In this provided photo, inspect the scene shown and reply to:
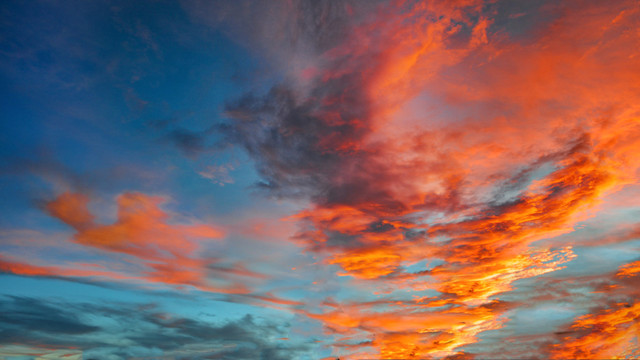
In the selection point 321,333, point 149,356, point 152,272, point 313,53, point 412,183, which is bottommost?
point 149,356

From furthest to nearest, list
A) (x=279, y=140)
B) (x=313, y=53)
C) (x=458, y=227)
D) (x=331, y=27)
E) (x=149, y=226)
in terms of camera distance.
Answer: (x=458, y=227)
(x=149, y=226)
(x=279, y=140)
(x=313, y=53)
(x=331, y=27)

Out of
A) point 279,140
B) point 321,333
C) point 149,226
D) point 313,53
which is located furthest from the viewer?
point 321,333

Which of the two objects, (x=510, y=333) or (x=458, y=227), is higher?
(x=458, y=227)

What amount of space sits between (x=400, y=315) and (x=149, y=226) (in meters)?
16.0

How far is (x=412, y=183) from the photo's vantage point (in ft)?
42.5

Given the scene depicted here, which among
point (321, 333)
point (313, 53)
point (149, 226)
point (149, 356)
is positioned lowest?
point (149, 356)

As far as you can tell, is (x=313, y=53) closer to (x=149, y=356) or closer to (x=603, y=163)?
(x=603, y=163)

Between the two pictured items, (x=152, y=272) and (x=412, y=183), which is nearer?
(x=412, y=183)

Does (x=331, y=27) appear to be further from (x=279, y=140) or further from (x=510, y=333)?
(x=510, y=333)

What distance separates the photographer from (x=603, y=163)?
12.3 m

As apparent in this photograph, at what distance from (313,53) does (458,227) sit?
1023 centimetres

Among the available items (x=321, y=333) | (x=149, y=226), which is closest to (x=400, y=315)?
(x=321, y=333)

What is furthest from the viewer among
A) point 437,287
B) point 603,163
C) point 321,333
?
point 321,333

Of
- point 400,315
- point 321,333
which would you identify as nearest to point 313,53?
point 400,315
